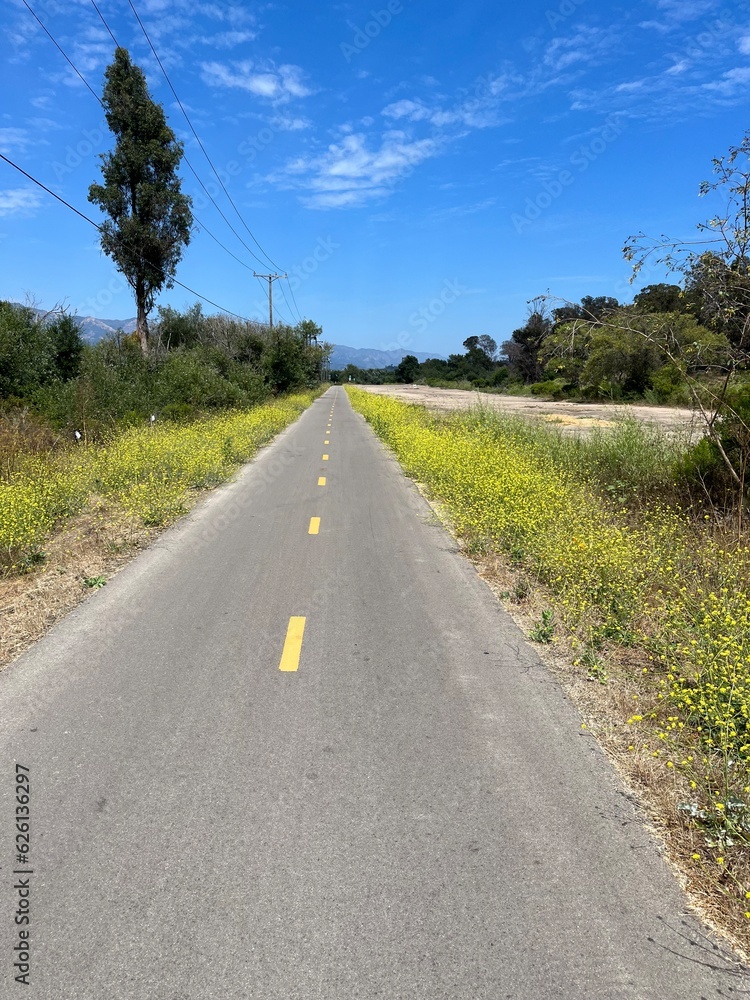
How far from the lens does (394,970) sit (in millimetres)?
2113

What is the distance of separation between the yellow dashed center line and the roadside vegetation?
78.8 inches

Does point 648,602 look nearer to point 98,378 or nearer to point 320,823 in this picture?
point 320,823

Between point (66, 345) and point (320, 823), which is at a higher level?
point (66, 345)

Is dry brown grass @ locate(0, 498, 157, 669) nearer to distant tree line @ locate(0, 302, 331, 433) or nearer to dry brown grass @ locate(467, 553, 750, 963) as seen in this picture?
dry brown grass @ locate(467, 553, 750, 963)

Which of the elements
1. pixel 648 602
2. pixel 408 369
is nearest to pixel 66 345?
pixel 648 602

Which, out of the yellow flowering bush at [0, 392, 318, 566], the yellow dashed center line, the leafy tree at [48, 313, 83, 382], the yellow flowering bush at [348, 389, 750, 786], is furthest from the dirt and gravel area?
the leafy tree at [48, 313, 83, 382]

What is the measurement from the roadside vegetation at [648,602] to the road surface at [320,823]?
287mm

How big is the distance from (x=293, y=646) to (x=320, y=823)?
2.05m

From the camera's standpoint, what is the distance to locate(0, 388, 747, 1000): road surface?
6.98 ft

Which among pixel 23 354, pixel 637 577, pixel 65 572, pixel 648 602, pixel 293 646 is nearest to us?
pixel 293 646

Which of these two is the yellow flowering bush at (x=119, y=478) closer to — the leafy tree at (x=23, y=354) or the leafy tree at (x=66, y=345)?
the leafy tree at (x=23, y=354)

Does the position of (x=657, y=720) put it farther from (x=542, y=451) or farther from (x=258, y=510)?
(x=542, y=451)

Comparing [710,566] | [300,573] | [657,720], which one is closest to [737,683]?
[657,720]

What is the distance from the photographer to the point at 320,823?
283 centimetres
